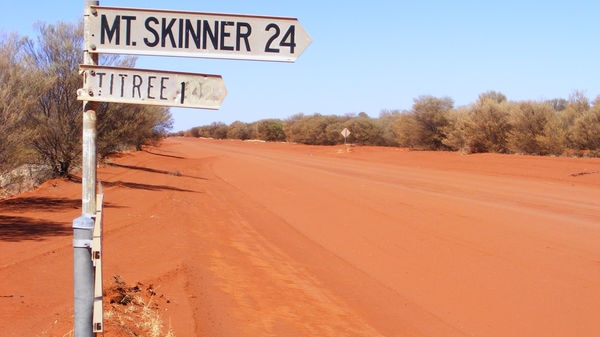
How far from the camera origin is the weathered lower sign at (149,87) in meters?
4.39

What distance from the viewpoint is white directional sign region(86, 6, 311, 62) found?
4.42 meters

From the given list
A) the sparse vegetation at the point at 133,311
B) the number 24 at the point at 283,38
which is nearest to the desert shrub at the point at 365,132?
the sparse vegetation at the point at 133,311

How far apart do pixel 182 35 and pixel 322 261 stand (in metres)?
7.69

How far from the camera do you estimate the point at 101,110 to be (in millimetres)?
24516

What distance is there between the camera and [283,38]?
4539 millimetres

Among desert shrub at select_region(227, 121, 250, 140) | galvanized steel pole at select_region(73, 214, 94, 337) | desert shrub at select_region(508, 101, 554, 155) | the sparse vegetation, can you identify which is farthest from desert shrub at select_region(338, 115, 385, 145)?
galvanized steel pole at select_region(73, 214, 94, 337)

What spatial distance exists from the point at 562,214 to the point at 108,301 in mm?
14364

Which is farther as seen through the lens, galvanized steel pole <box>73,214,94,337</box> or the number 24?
the number 24

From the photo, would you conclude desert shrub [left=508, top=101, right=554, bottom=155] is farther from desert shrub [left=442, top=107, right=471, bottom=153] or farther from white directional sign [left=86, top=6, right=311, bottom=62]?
white directional sign [left=86, top=6, right=311, bottom=62]

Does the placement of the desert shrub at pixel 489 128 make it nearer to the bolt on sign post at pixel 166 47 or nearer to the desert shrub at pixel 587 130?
the desert shrub at pixel 587 130

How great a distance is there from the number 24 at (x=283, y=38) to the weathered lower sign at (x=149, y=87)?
0.40 m

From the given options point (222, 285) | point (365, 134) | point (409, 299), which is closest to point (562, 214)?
point (409, 299)

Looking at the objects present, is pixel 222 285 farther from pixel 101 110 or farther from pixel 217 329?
pixel 101 110

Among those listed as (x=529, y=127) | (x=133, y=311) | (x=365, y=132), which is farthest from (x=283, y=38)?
(x=365, y=132)
